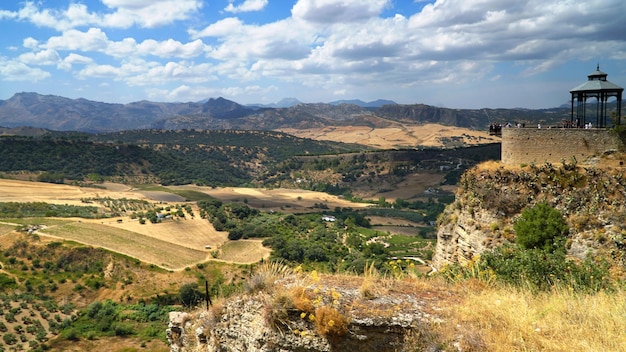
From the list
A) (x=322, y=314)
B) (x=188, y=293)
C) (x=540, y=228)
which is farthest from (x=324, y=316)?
(x=188, y=293)

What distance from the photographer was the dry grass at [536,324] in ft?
20.3

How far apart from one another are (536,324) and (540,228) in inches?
535

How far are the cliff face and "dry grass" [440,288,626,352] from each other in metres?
11.7

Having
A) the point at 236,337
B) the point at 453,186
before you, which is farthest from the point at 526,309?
the point at 453,186

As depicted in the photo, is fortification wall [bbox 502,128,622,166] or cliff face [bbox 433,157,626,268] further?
fortification wall [bbox 502,128,622,166]

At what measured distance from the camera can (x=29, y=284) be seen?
41906 mm

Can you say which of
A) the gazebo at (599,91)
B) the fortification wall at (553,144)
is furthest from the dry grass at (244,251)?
the gazebo at (599,91)

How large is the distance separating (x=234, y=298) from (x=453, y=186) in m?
109

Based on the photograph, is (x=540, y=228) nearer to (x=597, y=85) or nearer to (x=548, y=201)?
(x=548, y=201)

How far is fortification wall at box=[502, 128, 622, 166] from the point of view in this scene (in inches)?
819

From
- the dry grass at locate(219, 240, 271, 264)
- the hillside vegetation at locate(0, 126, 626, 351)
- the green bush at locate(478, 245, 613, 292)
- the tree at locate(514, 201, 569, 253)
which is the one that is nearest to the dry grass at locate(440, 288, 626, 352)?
the hillside vegetation at locate(0, 126, 626, 351)

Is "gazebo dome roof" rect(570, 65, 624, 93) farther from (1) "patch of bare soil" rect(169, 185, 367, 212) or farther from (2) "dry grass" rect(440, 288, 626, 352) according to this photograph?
(1) "patch of bare soil" rect(169, 185, 367, 212)

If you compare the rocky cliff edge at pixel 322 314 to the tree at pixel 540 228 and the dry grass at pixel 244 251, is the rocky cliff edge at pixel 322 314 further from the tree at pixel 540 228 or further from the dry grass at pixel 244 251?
the dry grass at pixel 244 251

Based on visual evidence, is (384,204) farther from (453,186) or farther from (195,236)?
(195,236)
